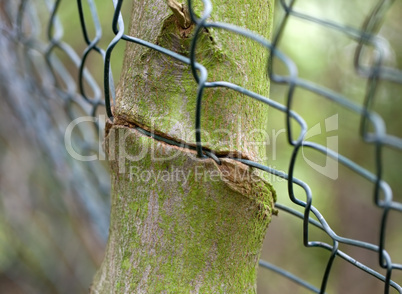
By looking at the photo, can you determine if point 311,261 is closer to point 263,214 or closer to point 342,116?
point 342,116

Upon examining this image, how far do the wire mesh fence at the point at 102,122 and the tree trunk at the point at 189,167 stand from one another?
0.03 meters

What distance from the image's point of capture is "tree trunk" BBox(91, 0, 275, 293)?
21.6 inches

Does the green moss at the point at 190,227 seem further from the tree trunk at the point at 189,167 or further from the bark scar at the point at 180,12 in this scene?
the bark scar at the point at 180,12

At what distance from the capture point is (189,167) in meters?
0.54

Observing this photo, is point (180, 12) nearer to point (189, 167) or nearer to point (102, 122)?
point (189, 167)

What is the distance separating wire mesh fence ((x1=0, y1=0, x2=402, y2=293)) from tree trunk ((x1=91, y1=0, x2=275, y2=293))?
0.03 m

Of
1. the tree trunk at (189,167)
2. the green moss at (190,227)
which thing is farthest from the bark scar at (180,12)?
the green moss at (190,227)

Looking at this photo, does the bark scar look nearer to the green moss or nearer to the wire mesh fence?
the wire mesh fence

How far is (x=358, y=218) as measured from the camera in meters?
2.72

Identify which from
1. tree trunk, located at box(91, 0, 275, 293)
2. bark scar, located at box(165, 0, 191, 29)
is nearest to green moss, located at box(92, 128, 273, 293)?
tree trunk, located at box(91, 0, 275, 293)

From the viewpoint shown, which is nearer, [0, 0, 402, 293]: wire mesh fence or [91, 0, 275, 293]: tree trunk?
[0, 0, 402, 293]: wire mesh fence

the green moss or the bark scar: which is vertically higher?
the bark scar

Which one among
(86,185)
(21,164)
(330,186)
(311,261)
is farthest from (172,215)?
(311,261)

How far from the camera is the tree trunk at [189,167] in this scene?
0.55m
